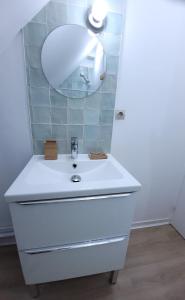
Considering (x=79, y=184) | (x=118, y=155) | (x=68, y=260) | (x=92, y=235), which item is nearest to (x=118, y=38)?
(x=118, y=155)

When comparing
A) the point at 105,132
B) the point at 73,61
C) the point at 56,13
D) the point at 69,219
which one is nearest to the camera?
the point at 69,219

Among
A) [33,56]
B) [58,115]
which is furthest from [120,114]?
[33,56]

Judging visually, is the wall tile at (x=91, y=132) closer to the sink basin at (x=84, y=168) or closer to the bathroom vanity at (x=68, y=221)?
the sink basin at (x=84, y=168)

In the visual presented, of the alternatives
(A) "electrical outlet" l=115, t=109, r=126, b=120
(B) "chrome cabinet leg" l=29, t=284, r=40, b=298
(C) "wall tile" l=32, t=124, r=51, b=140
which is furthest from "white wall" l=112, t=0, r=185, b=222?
(B) "chrome cabinet leg" l=29, t=284, r=40, b=298

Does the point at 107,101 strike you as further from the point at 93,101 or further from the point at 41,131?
the point at 41,131

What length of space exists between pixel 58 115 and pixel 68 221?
27.7 inches

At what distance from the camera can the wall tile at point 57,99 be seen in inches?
44.4

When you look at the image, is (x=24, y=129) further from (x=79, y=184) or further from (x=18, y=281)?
(x=18, y=281)

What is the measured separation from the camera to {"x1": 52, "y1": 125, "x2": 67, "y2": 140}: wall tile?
3.96ft

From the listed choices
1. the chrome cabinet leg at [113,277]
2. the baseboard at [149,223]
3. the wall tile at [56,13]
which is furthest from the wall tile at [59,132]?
the baseboard at [149,223]

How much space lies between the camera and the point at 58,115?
46.5 inches

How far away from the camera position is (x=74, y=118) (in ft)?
3.97

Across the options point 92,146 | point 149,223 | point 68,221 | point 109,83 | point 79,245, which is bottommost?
point 149,223

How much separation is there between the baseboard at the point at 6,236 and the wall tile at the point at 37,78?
1.22 meters
